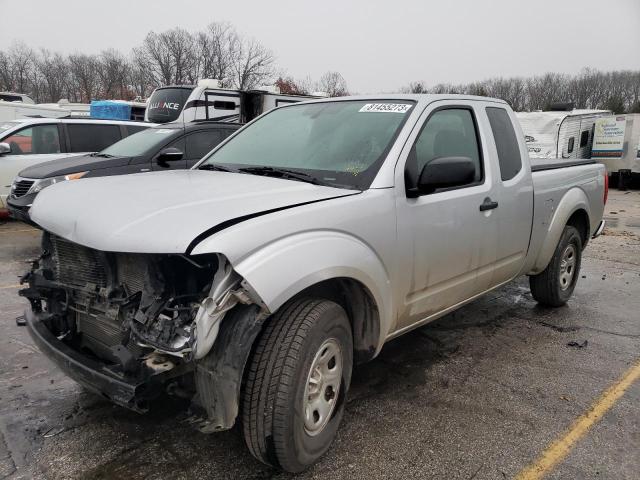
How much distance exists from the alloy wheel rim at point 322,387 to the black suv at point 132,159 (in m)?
5.26

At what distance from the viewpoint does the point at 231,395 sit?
216 centimetres

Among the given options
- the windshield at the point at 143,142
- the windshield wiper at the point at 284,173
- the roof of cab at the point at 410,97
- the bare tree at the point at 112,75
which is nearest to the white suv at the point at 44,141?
the windshield at the point at 143,142

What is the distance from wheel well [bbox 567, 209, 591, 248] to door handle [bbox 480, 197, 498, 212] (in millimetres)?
1930

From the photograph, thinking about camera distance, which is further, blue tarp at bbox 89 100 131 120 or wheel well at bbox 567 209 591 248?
blue tarp at bbox 89 100 131 120

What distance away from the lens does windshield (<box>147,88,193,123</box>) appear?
13070 mm

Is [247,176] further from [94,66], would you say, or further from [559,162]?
[94,66]

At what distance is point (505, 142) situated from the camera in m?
4.04

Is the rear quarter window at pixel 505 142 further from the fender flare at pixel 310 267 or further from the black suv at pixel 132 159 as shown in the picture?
the black suv at pixel 132 159

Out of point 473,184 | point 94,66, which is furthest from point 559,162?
point 94,66

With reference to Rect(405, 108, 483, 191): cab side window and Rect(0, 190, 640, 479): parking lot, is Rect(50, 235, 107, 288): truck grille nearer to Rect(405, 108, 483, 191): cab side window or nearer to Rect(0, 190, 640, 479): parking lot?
Rect(0, 190, 640, 479): parking lot

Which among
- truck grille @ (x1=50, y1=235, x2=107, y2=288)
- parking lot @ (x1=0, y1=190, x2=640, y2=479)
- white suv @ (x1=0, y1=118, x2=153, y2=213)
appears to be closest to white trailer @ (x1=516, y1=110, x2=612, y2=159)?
white suv @ (x1=0, y1=118, x2=153, y2=213)

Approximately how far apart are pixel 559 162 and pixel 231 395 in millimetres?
4216

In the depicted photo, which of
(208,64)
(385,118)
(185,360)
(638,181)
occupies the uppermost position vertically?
(208,64)

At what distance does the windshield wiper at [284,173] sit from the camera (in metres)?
2.90
